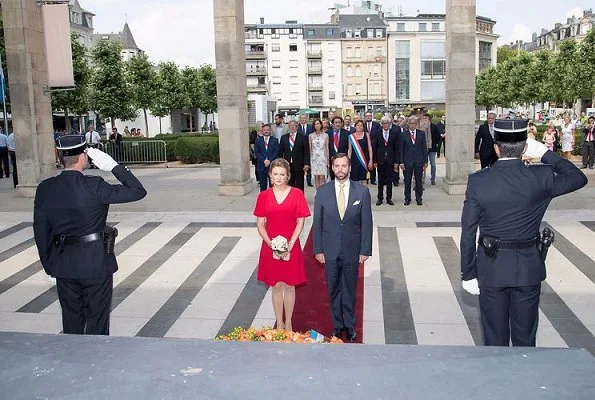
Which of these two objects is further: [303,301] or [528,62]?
[528,62]

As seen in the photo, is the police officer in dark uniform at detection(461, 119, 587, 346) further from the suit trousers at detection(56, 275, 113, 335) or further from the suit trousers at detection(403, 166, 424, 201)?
the suit trousers at detection(403, 166, 424, 201)

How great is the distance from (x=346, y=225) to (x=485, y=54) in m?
123

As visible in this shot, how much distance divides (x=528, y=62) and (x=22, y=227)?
6710 centimetres

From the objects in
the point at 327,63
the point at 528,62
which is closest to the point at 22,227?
the point at 528,62

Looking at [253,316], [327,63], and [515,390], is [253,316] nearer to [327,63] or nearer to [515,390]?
[515,390]

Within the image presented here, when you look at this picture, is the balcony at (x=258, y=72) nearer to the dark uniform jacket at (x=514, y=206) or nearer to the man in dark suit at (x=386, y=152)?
the man in dark suit at (x=386, y=152)

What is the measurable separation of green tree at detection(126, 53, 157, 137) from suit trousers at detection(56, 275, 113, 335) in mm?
34065

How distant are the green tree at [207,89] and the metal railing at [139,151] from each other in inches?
1082

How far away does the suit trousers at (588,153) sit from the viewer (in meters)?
21.2

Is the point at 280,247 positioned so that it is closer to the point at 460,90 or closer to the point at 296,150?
the point at 296,150

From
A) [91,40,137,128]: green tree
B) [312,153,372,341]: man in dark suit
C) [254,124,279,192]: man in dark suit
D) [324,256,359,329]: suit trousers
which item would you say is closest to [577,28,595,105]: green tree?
[91,40,137,128]: green tree

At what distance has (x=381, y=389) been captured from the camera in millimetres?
1849

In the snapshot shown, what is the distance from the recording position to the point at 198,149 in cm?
2727

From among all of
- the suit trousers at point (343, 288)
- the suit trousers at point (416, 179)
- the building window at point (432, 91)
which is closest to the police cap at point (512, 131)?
the suit trousers at point (343, 288)
